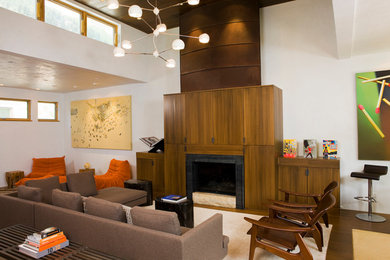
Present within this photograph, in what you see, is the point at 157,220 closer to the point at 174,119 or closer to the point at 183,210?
the point at 183,210

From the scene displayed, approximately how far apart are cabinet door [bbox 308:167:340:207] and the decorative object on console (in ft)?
1.42

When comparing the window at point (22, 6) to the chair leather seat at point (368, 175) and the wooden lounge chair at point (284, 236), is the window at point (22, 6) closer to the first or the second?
the wooden lounge chair at point (284, 236)

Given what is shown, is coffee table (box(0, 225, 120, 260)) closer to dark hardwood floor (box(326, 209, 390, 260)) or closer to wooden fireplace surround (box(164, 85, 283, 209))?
dark hardwood floor (box(326, 209, 390, 260))

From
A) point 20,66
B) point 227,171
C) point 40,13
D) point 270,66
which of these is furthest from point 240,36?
point 20,66

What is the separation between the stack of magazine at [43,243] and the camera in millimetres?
2453

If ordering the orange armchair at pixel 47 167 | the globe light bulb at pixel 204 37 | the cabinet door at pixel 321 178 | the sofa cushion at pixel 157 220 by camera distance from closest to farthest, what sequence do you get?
the sofa cushion at pixel 157 220, the globe light bulb at pixel 204 37, the cabinet door at pixel 321 178, the orange armchair at pixel 47 167

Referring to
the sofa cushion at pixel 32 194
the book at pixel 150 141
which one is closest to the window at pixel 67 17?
the book at pixel 150 141

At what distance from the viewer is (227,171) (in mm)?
5531

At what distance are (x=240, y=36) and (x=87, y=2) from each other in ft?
10.4

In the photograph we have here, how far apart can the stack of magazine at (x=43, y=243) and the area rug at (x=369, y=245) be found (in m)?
3.36

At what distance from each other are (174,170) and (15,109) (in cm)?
523

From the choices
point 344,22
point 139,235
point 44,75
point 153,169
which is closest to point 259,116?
point 344,22

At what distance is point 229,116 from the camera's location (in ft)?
17.0

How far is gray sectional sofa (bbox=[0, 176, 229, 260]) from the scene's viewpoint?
7.40ft
